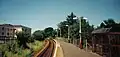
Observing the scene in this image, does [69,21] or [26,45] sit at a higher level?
[69,21]

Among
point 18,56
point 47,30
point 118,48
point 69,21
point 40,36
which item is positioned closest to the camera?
point 118,48

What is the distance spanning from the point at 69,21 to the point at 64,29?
8.42m

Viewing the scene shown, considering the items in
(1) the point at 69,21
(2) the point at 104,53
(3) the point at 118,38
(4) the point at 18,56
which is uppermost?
(1) the point at 69,21

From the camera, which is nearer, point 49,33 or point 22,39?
point 22,39

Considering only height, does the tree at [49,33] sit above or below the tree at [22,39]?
above

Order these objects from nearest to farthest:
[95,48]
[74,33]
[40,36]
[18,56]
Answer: [95,48] → [18,56] → [74,33] → [40,36]

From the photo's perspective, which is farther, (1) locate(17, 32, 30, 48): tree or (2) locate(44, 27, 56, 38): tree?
(2) locate(44, 27, 56, 38): tree

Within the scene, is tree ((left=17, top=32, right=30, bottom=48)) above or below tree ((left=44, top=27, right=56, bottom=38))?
below

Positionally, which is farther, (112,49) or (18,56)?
(18,56)

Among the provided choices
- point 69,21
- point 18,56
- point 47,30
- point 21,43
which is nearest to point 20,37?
point 21,43

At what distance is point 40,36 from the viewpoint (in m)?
51.5

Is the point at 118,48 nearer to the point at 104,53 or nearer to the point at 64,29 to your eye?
the point at 104,53

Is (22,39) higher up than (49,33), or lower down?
lower down

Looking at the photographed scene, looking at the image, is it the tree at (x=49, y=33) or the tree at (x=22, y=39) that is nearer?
the tree at (x=22, y=39)
